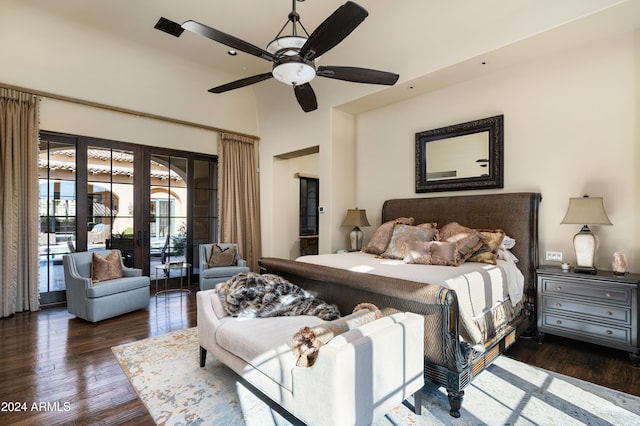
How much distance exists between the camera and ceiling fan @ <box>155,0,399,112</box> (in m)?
2.02

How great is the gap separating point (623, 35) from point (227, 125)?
5.65 m

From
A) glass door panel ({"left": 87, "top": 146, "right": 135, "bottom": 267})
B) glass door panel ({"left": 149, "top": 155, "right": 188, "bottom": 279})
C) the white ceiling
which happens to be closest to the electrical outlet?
the white ceiling

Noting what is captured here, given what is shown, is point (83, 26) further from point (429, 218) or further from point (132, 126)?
point (429, 218)

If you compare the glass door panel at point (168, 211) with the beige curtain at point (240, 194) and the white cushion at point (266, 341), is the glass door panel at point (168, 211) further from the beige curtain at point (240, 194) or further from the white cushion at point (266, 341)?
the white cushion at point (266, 341)

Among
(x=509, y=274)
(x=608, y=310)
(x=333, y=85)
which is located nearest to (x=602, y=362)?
(x=608, y=310)

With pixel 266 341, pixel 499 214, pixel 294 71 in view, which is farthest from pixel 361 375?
pixel 499 214

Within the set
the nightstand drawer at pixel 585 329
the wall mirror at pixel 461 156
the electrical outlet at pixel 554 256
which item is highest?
the wall mirror at pixel 461 156

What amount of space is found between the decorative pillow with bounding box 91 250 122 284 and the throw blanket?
2.41m

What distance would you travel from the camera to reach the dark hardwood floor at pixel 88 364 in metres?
2.08

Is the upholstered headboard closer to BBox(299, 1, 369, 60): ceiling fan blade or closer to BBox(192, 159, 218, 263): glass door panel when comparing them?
BBox(299, 1, 369, 60): ceiling fan blade

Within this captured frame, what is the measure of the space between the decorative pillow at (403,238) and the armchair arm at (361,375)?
1.81 meters

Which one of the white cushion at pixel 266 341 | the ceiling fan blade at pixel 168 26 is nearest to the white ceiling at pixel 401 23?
the ceiling fan blade at pixel 168 26

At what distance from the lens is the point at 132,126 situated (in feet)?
16.9

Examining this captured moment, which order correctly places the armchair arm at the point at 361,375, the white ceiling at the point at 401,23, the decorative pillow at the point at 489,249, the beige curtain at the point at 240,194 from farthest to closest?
the beige curtain at the point at 240,194 < the decorative pillow at the point at 489,249 < the white ceiling at the point at 401,23 < the armchair arm at the point at 361,375
